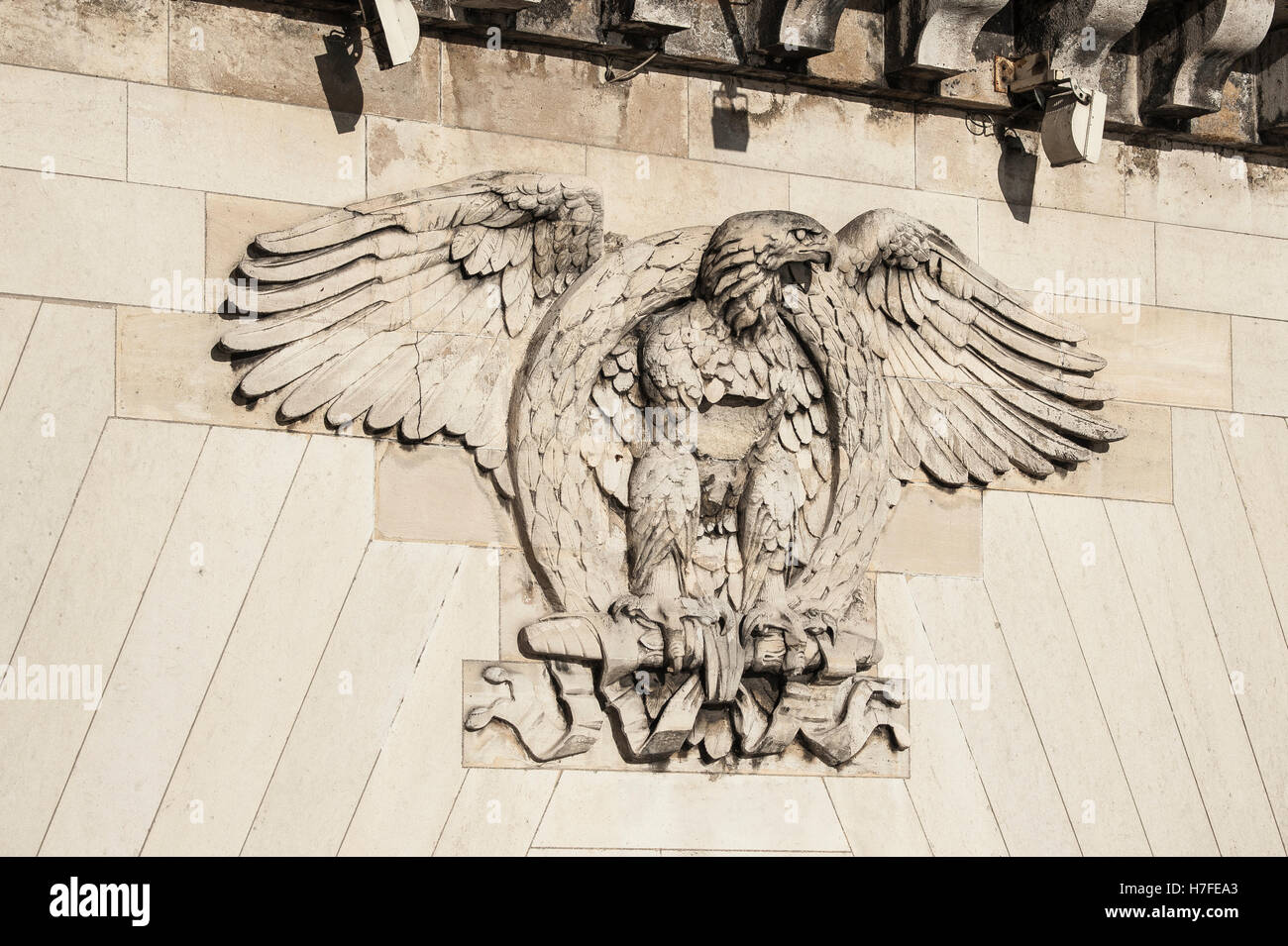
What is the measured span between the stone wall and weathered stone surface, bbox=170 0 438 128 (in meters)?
0.01

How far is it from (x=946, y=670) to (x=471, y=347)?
241cm

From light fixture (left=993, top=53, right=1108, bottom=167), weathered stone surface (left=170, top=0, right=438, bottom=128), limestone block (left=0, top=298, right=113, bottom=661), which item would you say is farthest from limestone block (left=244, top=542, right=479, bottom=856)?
light fixture (left=993, top=53, right=1108, bottom=167)

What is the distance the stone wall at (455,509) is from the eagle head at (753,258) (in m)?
0.39

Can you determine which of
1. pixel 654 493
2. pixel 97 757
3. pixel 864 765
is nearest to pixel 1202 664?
pixel 864 765

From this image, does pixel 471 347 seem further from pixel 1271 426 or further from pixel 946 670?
pixel 1271 426

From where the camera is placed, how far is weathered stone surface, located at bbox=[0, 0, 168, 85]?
766 cm

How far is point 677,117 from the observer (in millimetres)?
8812

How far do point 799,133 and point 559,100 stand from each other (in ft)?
3.56

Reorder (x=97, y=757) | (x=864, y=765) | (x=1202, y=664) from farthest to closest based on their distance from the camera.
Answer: (x=1202, y=664) → (x=864, y=765) → (x=97, y=757)

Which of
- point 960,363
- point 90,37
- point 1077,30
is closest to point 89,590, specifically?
point 90,37

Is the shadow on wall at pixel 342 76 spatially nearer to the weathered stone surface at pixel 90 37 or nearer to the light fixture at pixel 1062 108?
the weathered stone surface at pixel 90 37

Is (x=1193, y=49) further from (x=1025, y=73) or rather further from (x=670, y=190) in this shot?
(x=670, y=190)

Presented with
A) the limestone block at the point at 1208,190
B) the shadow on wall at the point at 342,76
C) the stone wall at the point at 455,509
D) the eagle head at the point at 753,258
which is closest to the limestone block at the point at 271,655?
the stone wall at the point at 455,509

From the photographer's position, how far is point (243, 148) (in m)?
7.97
